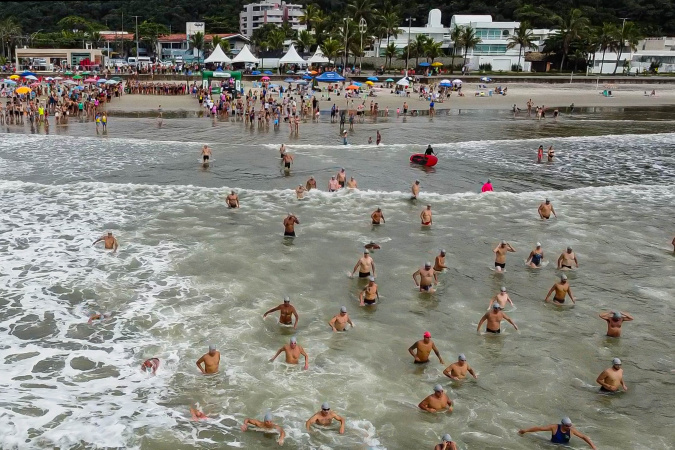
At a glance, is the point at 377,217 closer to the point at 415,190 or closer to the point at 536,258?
the point at 415,190

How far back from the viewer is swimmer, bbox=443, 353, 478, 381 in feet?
31.6

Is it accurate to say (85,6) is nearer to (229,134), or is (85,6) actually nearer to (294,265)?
(229,134)

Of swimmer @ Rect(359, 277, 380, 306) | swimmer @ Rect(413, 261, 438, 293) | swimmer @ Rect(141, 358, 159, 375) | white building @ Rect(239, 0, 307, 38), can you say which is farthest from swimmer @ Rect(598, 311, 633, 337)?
white building @ Rect(239, 0, 307, 38)

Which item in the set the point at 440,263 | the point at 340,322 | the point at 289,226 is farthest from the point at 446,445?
the point at 289,226

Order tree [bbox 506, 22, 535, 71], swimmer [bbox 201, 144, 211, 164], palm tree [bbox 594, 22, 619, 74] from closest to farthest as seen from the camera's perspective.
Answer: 1. swimmer [bbox 201, 144, 211, 164]
2. palm tree [bbox 594, 22, 619, 74]
3. tree [bbox 506, 22, 535, 71]

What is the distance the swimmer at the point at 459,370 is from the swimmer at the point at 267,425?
2963 mm

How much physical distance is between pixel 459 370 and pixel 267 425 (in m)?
3.26

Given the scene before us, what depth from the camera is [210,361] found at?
31.9 feet

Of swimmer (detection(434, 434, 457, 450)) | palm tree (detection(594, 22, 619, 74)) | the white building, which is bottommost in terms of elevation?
swimmer (detection(434, 434, 457, 450))

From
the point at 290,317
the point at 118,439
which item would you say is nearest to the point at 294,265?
the point at 290,317

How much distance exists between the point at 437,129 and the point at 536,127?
22.6ft

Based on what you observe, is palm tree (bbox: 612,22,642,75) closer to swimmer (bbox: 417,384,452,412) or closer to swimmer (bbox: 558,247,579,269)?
swimmer (bbox: 558,247,579,269)

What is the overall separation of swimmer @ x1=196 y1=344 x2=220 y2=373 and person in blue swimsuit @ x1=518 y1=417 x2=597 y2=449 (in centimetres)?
490

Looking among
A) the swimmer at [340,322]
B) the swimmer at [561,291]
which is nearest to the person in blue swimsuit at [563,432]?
the swimmer at [340,322]
